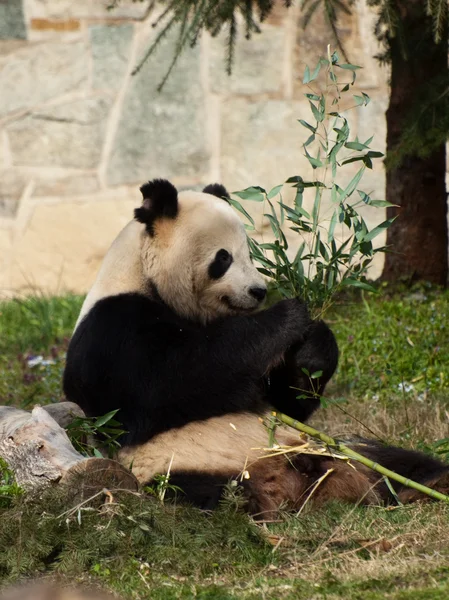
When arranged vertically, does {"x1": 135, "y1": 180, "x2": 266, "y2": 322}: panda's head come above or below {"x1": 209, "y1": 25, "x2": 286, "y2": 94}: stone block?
below

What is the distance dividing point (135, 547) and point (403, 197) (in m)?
4.22

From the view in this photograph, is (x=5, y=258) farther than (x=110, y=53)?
Yes

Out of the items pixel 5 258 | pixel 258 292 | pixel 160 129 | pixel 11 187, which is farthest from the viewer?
pixel 5 258

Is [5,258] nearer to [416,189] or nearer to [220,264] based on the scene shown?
[416,189]

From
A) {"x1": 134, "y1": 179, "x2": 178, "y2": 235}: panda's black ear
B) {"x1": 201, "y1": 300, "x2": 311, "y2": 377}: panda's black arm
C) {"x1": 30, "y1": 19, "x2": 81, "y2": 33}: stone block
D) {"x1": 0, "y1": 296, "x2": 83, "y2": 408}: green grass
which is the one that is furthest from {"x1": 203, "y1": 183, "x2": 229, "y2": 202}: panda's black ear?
{"x1": 30, "y1": 19, "x2": 81, "y2": 33}: stone block

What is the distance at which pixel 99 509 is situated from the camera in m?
3.35

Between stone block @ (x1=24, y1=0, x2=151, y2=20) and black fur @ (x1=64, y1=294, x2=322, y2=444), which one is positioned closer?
black fur @ (x1=64, y1=294, x2=322, y2=444)

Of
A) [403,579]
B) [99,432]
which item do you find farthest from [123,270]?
[403,579]

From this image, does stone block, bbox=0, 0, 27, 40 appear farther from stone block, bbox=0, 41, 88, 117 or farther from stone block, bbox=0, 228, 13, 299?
stone block, bbox=0, 228, 13, 299

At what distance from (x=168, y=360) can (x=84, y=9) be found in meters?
5.84

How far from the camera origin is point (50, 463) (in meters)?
3.48

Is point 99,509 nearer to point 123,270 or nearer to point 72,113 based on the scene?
point 123,270

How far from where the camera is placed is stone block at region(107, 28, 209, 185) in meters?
8.75

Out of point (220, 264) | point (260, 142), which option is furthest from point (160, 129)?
point (220, 264)
